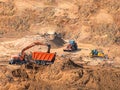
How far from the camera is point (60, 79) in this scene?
92.4ft

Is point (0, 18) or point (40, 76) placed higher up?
point (0, 18)

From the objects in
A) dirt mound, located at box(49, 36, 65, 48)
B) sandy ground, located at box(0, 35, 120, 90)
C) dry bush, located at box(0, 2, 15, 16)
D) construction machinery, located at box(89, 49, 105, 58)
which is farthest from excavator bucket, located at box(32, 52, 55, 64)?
dry bush, located at box(0, 2, 15, 16)

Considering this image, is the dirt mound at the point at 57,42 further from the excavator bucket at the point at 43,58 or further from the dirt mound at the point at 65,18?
the excavator bucket at the point at 43,58

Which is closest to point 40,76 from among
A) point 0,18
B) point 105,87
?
point 105,87

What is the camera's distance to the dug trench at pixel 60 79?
2545cm

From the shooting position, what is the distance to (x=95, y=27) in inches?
1838

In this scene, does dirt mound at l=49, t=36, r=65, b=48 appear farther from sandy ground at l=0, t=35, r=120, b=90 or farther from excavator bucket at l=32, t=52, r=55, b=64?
sandy ground at l=0, t=35, r=120, b=90

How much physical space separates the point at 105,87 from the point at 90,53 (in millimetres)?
12583

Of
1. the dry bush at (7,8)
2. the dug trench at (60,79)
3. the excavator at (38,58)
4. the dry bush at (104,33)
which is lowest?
the dug trench at (60,79)

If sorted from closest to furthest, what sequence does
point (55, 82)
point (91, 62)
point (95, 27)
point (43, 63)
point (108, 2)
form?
point (55, 82), point (43, 63), point (91, 62), point (95, 27), point (108, 2)

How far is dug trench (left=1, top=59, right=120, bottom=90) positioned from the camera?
1002 inches

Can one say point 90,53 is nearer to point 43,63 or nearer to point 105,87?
point 43,63

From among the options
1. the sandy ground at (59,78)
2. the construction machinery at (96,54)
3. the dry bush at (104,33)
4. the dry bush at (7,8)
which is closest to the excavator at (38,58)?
the sandy ground at (59,78)

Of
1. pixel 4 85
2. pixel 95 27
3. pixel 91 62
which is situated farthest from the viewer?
pixel 95 27
